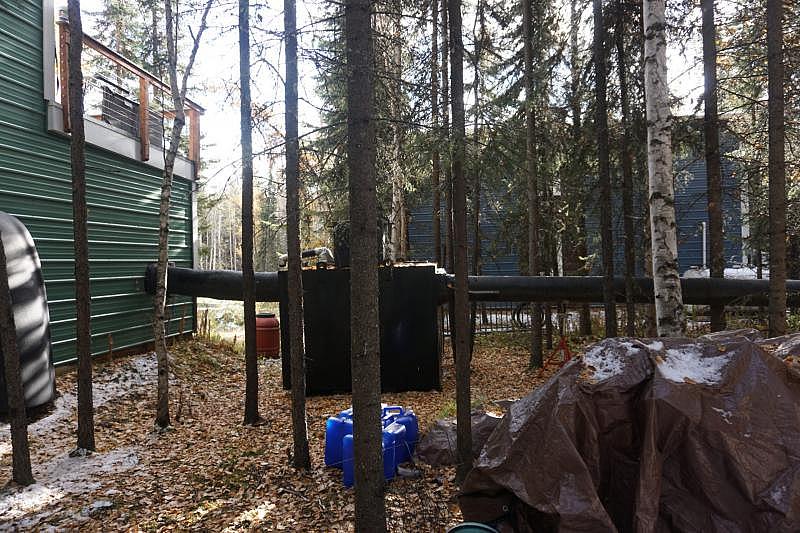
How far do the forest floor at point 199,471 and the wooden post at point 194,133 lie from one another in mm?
6635

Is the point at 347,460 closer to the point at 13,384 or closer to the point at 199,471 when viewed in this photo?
the point at 199,471

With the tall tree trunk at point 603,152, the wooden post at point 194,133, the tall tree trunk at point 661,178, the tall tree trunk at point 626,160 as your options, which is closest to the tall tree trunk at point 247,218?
the tall tree trunk at point 661,178

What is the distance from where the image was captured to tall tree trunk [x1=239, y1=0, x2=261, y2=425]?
759 cm

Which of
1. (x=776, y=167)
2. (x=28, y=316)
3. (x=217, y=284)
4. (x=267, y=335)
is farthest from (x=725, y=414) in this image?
(x=267, y=335)

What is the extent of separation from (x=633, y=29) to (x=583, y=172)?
302 centimetres

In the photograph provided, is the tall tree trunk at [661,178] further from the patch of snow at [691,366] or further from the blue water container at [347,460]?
the blue water container at [347,460]

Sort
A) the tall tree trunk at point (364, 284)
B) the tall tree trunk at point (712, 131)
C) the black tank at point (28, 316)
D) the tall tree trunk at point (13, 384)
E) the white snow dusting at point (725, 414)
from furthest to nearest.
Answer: the tall tree trunk at point (712, 131), the black tank at point (28, 316), the tall tree trunk at point (13, 384), the tall tree trunk at point (364, 284), the white snow dusting at point (725, 414)

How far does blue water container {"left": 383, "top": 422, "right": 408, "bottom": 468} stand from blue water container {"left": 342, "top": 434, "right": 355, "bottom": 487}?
39 centimetres

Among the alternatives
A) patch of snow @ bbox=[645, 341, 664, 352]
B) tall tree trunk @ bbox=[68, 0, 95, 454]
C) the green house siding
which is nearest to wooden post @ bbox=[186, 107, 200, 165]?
the green house siding

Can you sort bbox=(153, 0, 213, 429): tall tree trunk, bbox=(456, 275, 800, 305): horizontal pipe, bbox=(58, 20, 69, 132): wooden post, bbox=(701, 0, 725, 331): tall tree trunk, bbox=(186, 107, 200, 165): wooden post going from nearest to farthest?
bbox=(153, 0, 213, 429): tall tree trunk < bbox=(701, 0, 725, 331): tall tree trunk < bbox=(58, 20, 69, 132): wooden post < bbox=(456, 275, 800, 305): horizontal pipe < bbox=(186, 107, 200, 165): wooden post

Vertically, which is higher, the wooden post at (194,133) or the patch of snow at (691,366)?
the wooden post at (194,133)

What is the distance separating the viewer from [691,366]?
11.1 ft

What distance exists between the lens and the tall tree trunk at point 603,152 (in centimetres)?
936

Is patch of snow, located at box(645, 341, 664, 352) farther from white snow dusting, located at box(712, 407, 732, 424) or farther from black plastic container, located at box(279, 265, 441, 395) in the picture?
black plastic container, located at box(279, 265, 441, 395)
